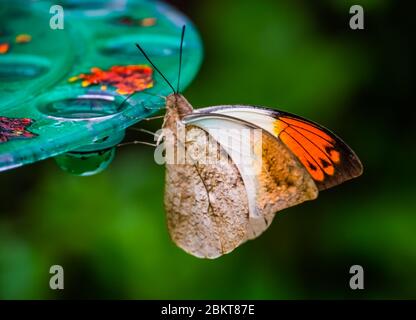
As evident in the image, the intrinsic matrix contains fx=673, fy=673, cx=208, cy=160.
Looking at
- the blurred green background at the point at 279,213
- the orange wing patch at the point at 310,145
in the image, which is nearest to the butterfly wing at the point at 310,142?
the orange wing patch at the point at 310,145

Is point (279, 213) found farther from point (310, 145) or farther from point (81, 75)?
point (81, 75)

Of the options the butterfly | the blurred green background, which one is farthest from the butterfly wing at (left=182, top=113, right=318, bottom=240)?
the blurred green background

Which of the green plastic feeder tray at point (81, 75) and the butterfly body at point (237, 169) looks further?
the butterfly body at point (237, 169)

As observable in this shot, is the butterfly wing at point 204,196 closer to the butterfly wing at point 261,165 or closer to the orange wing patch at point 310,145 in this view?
the butterfly wing at point 261,165

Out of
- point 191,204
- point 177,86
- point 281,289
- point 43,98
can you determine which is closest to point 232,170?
point 191,204

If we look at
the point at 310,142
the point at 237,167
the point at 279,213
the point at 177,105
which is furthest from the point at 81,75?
the point at 279,213

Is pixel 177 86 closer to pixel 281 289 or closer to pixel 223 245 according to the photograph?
pixel 223 245

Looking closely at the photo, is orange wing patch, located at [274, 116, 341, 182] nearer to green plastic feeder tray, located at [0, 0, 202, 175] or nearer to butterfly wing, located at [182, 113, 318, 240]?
butterfly wing, located at [182, 113, 318, 240]
